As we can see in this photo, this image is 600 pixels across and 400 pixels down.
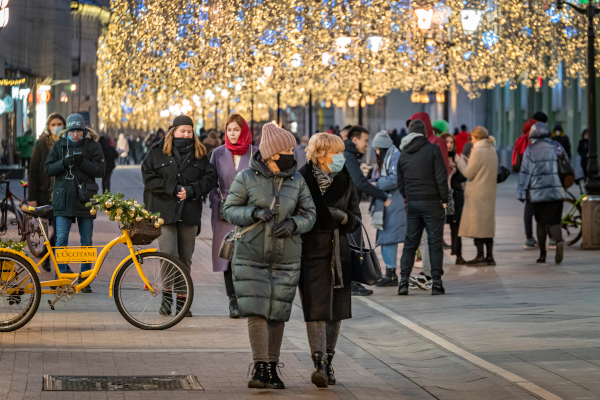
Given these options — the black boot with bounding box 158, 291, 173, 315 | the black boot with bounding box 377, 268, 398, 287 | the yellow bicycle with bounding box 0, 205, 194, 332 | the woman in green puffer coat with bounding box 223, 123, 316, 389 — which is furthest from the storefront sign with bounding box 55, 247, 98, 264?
the black boot with bounding box 377, 268, 398, 287

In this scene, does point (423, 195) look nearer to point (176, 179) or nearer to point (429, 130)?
point (429, 130)

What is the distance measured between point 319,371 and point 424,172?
16.3ft

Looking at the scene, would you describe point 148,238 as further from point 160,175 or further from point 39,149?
point 39,149

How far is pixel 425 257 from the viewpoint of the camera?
12664 millimetres

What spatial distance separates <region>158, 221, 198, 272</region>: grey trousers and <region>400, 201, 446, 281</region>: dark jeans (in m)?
2.48

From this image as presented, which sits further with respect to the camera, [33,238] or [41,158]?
[33,238]

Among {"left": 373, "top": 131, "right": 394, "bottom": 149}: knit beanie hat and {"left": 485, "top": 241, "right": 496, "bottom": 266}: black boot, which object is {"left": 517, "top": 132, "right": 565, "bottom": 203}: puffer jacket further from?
{"left": 373, "top": 131, "right": 394, "bottom": 149}: knit beanie hat

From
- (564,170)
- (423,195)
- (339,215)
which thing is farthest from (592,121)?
(339,215)

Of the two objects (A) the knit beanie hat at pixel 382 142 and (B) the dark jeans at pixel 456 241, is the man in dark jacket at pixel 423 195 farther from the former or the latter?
(B) the dark jeans at pixel 456 241

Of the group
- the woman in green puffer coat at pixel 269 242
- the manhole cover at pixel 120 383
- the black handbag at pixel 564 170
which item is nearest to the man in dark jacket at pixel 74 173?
the manhole cover at pixel 120 383

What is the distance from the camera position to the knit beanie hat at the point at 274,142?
7.23 metres

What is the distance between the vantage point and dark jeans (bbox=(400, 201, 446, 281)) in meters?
12.0

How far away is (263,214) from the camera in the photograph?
7074 millimetres

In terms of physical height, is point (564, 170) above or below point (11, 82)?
below
